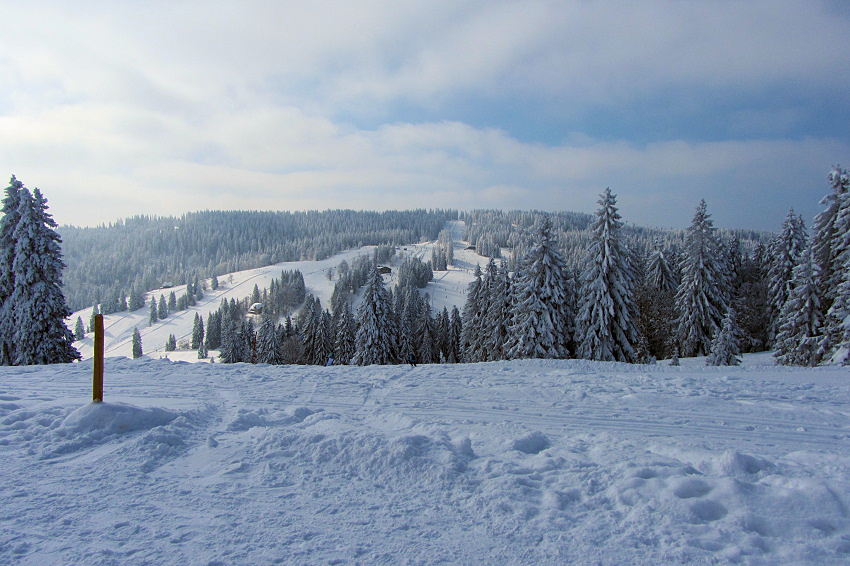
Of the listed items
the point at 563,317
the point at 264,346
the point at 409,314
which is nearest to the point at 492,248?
the point at 409,314

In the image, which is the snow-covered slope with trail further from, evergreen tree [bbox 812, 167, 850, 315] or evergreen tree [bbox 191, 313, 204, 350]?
evergreen tree [bbox 812, 167, 850, 315]

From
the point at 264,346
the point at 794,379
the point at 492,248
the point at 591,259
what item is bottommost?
the point at 264,346

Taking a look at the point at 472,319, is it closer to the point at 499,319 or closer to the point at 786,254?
the point at 499,319

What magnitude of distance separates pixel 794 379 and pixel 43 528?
1494 cm

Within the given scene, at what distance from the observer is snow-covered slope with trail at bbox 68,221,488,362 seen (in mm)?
104000

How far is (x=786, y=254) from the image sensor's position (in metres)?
35.1

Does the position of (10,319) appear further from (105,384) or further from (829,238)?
(829,238)

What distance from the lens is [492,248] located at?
183250 mm

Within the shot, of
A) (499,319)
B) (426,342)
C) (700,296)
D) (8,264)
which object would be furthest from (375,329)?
(700,296)

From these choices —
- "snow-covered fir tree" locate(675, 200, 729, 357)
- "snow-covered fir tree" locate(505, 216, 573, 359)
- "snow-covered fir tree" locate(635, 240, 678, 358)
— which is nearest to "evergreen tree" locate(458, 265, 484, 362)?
"snow-covered fir tree" locate(505, 216, 573, 359)

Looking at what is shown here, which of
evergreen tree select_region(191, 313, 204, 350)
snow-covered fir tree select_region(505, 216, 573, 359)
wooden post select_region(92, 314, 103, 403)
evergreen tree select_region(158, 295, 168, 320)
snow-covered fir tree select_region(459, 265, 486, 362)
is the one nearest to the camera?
wooden post select_region(92, 314, 103, 403)

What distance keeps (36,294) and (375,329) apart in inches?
830

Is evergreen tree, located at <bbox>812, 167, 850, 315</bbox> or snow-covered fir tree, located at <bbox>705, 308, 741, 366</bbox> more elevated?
evergreen tree, located at <bbox>812, 167, 850, 315</bbox>

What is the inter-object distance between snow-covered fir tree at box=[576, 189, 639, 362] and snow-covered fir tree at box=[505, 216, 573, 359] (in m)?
1.47
